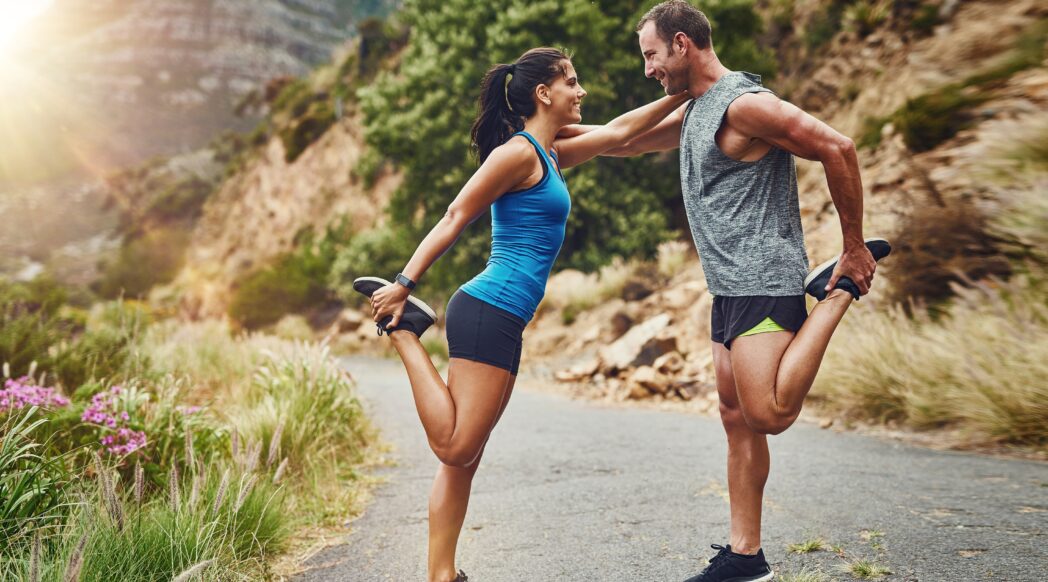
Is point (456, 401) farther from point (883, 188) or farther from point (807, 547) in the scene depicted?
point (883, 188)

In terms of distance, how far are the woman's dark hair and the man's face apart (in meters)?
0.32

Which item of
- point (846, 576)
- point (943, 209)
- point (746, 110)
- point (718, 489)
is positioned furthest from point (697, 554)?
point (943, 209)

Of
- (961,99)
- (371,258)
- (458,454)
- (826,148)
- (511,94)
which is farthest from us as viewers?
(371,258)

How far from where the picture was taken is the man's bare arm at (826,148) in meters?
2.35

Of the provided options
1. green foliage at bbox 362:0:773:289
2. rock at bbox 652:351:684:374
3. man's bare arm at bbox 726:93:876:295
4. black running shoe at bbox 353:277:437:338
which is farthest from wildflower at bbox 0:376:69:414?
green foliage at bbox 362:0:773:289

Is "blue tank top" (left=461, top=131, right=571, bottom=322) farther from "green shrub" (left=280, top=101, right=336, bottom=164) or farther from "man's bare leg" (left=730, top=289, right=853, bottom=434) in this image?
"green shrub" (left=280, top=101, right=336, bottom=164)

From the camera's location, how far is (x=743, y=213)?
99.8 inches

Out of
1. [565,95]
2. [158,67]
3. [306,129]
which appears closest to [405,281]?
[565,95]

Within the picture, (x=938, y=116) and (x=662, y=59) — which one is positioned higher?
(x=938, y=116)

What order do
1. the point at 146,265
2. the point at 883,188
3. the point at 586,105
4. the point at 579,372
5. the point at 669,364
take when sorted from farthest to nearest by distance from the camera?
1. the point at 146,265
2. the point at 586,105
3. the point at 579,372
4. the point at 883,188
5. the point at 669,364

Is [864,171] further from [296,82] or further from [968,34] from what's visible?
[296,82]

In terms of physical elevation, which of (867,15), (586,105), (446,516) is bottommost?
(446,516)

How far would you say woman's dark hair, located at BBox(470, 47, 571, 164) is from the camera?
274 cm

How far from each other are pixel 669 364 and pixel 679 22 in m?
6.73
